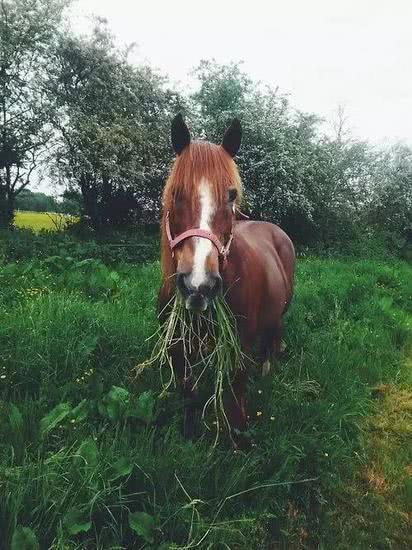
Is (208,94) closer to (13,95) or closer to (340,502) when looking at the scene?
(13,95)

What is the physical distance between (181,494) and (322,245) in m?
13.4

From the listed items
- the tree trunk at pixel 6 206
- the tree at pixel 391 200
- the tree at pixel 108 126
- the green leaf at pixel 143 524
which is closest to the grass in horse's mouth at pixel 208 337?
the green leaf at pixel 143 524

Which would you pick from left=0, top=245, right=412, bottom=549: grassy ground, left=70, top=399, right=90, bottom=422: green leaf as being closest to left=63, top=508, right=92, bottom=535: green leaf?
left=0, top=245, right=412, bottom=549: grassy ground

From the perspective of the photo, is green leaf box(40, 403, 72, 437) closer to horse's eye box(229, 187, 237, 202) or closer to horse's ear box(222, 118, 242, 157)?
→ horse's eye box(229, 187, 237, 202)

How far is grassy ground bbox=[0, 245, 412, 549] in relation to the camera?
202 cm

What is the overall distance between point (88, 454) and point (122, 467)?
7.6 inches

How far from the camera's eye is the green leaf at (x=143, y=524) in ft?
6.41

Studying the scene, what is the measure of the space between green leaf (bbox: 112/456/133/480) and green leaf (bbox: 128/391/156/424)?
57cm

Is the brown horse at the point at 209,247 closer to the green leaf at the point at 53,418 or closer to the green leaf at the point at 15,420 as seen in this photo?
the green leaf at the point at 53,418

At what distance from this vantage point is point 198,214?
7.72ft

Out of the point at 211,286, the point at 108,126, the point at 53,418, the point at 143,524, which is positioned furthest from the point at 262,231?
the point at 108,126

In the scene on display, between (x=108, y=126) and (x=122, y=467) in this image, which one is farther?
(x=108, y=126)

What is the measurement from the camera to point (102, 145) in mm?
11109

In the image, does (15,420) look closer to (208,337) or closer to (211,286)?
(208,337)
